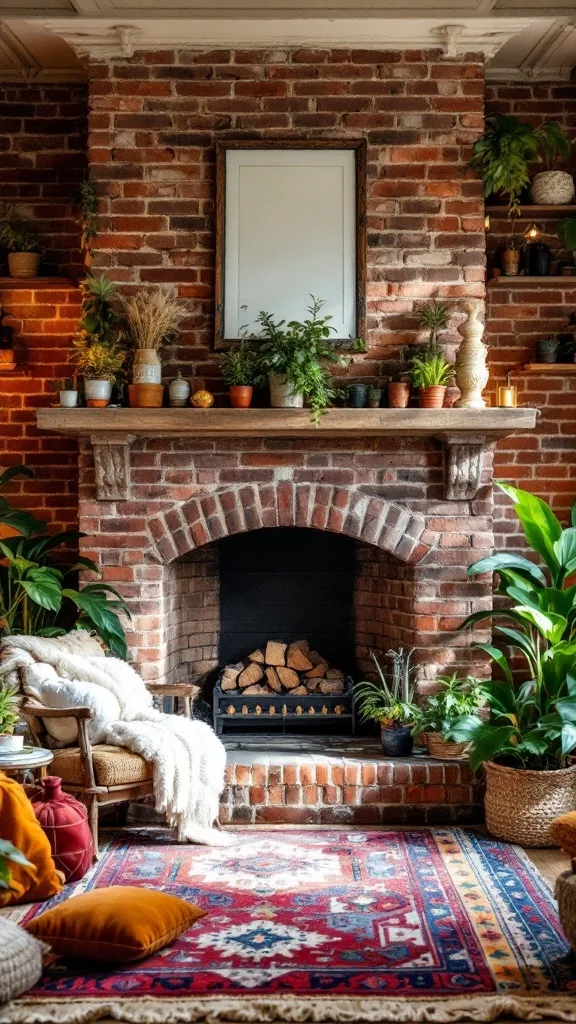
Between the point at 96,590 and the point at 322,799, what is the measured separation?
4.36 feet

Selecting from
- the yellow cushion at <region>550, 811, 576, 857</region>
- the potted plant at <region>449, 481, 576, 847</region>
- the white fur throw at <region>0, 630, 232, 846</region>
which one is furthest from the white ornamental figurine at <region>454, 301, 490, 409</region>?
the yellow cushion at <region>550, 811, 576, 857</region>

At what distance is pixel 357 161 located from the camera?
4684 millimetres

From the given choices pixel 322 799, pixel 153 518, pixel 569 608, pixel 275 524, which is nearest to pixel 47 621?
pixel 153 518

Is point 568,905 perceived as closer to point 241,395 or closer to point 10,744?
point 10,744

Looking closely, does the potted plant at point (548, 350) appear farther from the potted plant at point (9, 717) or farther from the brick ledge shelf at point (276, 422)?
the potted plant at point (9, 717)

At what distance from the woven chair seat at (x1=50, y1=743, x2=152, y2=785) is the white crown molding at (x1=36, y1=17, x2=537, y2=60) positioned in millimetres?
3007

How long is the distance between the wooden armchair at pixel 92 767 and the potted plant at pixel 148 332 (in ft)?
4.60

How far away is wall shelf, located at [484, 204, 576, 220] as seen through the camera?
484 cm

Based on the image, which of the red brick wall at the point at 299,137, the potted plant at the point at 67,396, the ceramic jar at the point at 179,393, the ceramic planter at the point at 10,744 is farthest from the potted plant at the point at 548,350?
the ceramic planter at the point at 10,744

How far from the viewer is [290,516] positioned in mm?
4703

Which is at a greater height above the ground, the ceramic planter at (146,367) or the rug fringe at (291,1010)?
the ceramic planter at (146,367)

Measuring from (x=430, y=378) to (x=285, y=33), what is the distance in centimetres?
164

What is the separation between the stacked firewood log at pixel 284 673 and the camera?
513cm

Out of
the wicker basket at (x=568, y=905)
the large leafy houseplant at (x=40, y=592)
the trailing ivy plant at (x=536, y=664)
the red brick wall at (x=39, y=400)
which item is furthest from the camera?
the red brick wall at (x=39, y=400)
